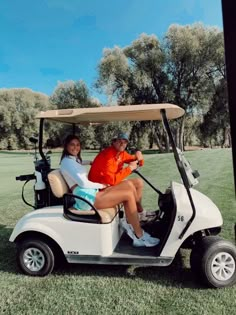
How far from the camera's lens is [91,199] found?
3.09 meters

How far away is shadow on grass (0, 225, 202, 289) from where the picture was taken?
2.86 m

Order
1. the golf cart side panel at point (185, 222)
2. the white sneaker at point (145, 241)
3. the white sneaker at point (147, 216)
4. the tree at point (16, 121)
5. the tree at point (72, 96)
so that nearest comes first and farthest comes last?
the golf cart side panel at point (185, 222)
the white sneaker at point (145, 241)
the white sneaker at point (147, 216)
the tree at point (72, 96)
the tree at point (16, 121)

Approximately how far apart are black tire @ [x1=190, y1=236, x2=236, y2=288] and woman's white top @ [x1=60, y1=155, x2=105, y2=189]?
112 cm

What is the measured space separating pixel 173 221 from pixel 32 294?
1.30 meters

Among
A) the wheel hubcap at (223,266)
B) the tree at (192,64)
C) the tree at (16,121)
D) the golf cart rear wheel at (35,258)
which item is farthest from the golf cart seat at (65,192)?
the tree at (16,121)

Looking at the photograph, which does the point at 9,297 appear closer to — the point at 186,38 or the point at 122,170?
the point at 122,170

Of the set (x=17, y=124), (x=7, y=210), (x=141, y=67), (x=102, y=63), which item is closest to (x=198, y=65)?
(x=141, y=67)

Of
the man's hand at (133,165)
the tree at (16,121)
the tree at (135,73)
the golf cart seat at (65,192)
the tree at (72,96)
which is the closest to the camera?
the golf cart seat at (65,192)

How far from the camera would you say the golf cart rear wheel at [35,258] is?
3018 mm

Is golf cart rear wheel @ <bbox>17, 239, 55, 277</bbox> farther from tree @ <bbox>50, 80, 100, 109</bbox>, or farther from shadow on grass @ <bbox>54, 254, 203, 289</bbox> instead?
tree @ <bbox>50, 80, 100, 109</bbox>

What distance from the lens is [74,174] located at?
313 centimetres

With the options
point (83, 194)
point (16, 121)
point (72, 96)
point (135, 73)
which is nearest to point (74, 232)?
point (83, 194)

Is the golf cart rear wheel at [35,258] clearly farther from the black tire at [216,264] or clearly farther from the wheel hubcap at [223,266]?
the wheel hubcap at [223,266]

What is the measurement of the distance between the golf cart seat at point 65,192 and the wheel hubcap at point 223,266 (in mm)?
961
